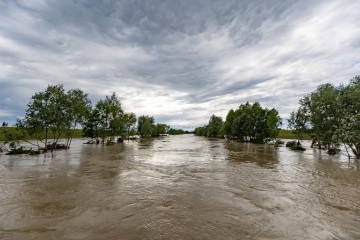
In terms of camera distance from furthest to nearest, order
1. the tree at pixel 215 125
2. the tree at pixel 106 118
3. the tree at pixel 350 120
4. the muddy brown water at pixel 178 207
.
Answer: the tree at pixel 215 125 < the tree at pixel 106 118 < the tree at pixel 350 120 < the muddy brown water at pixel 178 207

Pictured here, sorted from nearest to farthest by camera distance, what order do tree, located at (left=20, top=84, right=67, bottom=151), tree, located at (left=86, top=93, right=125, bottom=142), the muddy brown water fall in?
1. the muddy brown water
2. tree, located at (left=20, top=84, right=67, bottom=151)
3. tree, located at (left=86, top=93, right=125, bottom=142)

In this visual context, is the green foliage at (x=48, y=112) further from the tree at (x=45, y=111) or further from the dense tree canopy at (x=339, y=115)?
the dense tree canopy at (x=339, y=115)

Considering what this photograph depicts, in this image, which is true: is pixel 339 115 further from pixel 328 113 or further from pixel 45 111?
pixel 45 111

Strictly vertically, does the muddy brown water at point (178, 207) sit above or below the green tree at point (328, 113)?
below

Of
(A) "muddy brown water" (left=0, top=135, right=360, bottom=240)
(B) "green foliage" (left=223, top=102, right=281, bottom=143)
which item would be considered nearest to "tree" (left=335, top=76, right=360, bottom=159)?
(A) "muddy brown water" (left=0, top=135, right=360, bottom=240)

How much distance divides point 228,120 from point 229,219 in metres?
87.1

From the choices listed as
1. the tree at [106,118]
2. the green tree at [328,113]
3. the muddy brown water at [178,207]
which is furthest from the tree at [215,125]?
the muddy brown water at [178,207]

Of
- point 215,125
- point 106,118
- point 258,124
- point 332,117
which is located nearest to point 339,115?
point 332,117

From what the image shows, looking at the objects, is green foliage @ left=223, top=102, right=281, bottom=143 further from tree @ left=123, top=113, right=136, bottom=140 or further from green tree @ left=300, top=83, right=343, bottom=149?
tree @ left=123, top=113, right=136, bottom=140

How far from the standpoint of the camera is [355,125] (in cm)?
2555

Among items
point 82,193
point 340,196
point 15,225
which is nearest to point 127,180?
point 82,193

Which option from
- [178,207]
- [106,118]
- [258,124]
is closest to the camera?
[178,207]

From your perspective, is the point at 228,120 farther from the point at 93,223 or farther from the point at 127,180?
the point at 93,223

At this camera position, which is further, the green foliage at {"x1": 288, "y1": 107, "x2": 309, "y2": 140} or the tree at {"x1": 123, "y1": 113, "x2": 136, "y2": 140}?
the tree at {"x1": 123, "y1": 113, "x2": 136, "y2": 140}
